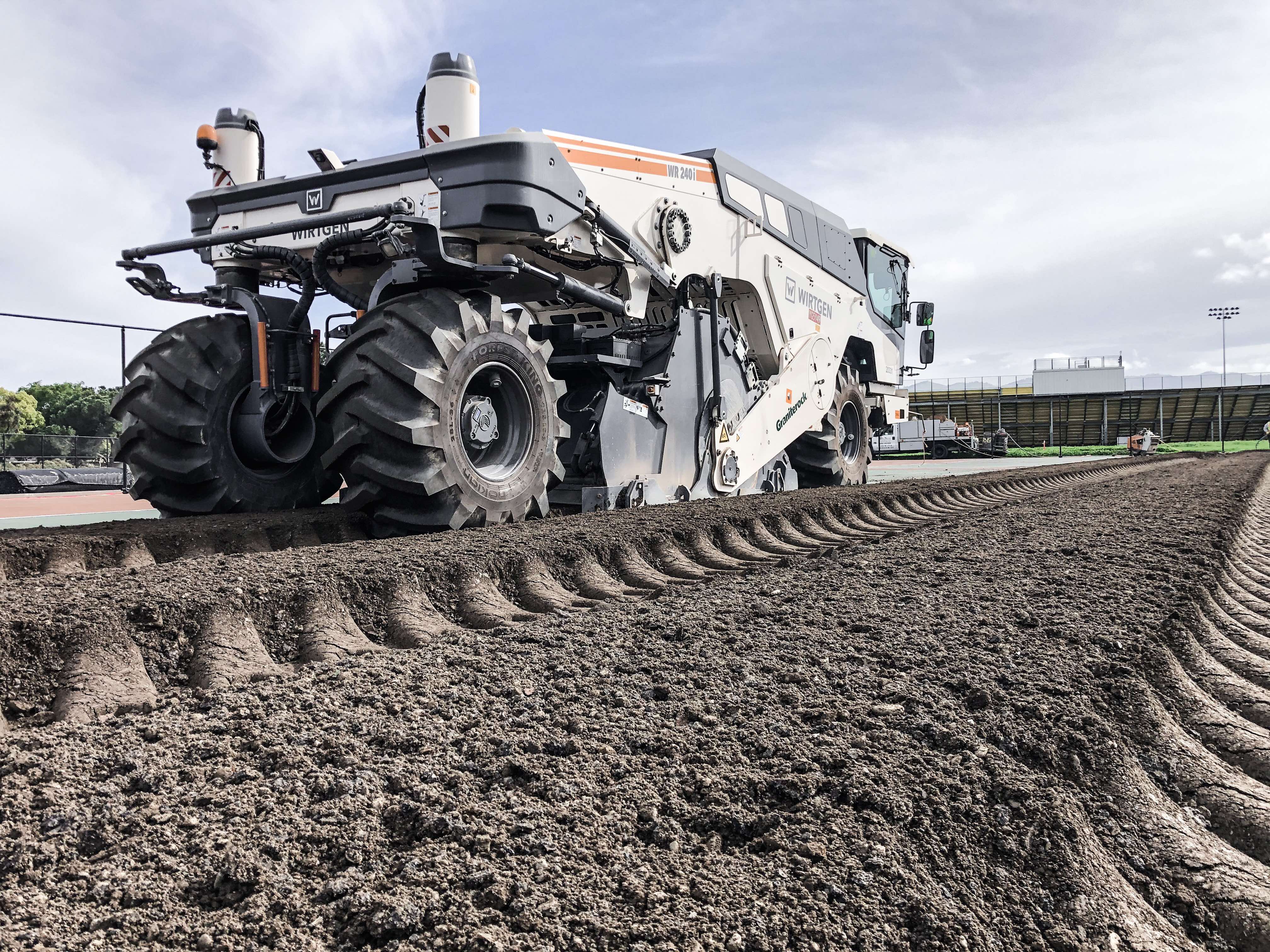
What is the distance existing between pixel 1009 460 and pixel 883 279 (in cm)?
1929

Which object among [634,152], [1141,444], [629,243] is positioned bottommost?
[1141,444]

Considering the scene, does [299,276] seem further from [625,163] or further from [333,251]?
[625,163]

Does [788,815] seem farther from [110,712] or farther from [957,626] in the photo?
[110,712]

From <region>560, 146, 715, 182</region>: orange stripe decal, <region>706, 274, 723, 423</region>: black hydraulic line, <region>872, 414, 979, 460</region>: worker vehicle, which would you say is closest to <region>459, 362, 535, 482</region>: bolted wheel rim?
<region>560, 146, 715, 182</region>: orange stripe decal

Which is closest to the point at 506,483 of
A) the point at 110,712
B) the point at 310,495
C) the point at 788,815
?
the point at 310,495

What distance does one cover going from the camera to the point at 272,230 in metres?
5.40

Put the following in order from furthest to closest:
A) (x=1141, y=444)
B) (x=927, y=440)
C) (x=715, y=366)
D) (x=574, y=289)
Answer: (x=927, y=440) → (x=1141, y=444) → (x=715, y=366) → (x=574, y=289)

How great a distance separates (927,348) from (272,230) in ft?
31.2

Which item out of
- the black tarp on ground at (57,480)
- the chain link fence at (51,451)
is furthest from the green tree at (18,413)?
the black tarp on ground at (57,480)

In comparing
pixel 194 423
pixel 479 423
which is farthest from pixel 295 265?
pixel 479 423

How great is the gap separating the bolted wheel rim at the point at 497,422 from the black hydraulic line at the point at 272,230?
3.49 ft

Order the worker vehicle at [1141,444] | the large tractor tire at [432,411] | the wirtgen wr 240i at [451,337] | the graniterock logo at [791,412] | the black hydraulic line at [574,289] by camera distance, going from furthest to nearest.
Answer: the worker vehicle at [1141,444], the graniterock logo at [791,412], the black hydraulic line at [574,289], the wirtgen wr 240i at [451,337], the large tractor tire at [432,411]

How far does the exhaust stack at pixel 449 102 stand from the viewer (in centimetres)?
557

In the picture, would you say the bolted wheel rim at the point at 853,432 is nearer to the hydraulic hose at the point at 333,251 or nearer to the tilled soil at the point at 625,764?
the hydraulic hose at the point at 333,251
